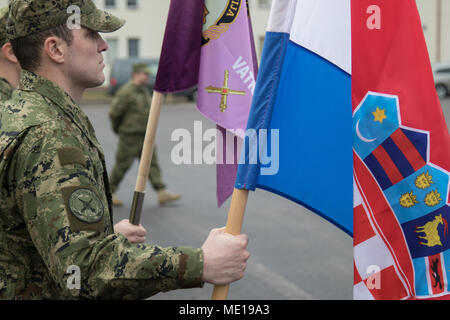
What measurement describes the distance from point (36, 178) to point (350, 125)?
114 cm

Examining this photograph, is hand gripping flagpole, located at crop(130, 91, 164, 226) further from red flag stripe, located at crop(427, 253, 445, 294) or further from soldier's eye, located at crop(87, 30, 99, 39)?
red flag stripe, located at crop(427, 253, 445, 294)

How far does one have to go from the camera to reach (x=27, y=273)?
1996mm

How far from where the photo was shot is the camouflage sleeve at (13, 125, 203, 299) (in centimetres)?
176

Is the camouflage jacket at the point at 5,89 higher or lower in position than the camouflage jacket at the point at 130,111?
higher

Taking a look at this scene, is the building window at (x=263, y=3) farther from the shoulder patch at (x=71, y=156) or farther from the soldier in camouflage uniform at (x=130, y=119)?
the shoulder patch at (x=71, y=156)

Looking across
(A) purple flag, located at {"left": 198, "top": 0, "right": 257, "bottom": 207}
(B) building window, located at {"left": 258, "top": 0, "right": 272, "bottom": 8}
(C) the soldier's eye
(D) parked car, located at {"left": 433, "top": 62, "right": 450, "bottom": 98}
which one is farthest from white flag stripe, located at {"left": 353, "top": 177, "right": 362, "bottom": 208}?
(B) building window, located at {"left": 258, "top": 0, "right": 272, "bottom": 8}

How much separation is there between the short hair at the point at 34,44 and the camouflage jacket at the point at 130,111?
6882mm

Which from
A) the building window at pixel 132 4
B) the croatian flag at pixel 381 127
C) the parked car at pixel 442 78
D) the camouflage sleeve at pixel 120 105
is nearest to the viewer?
the croatian flag at pixel 381 127

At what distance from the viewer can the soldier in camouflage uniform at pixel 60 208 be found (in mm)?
1774

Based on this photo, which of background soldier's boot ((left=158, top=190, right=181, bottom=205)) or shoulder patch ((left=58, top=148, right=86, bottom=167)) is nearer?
shoulder patch ((left=58, top=148, right=86, bottom=167))

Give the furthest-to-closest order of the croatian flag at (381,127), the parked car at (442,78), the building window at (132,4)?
the building window at (132,4) → the parked car at (442,78) → the croatian flag at (381,127)

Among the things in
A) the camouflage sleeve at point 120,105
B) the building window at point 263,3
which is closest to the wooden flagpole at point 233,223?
the camouflage sleeve at point 120,105

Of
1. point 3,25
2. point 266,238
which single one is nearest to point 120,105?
point 266,238
